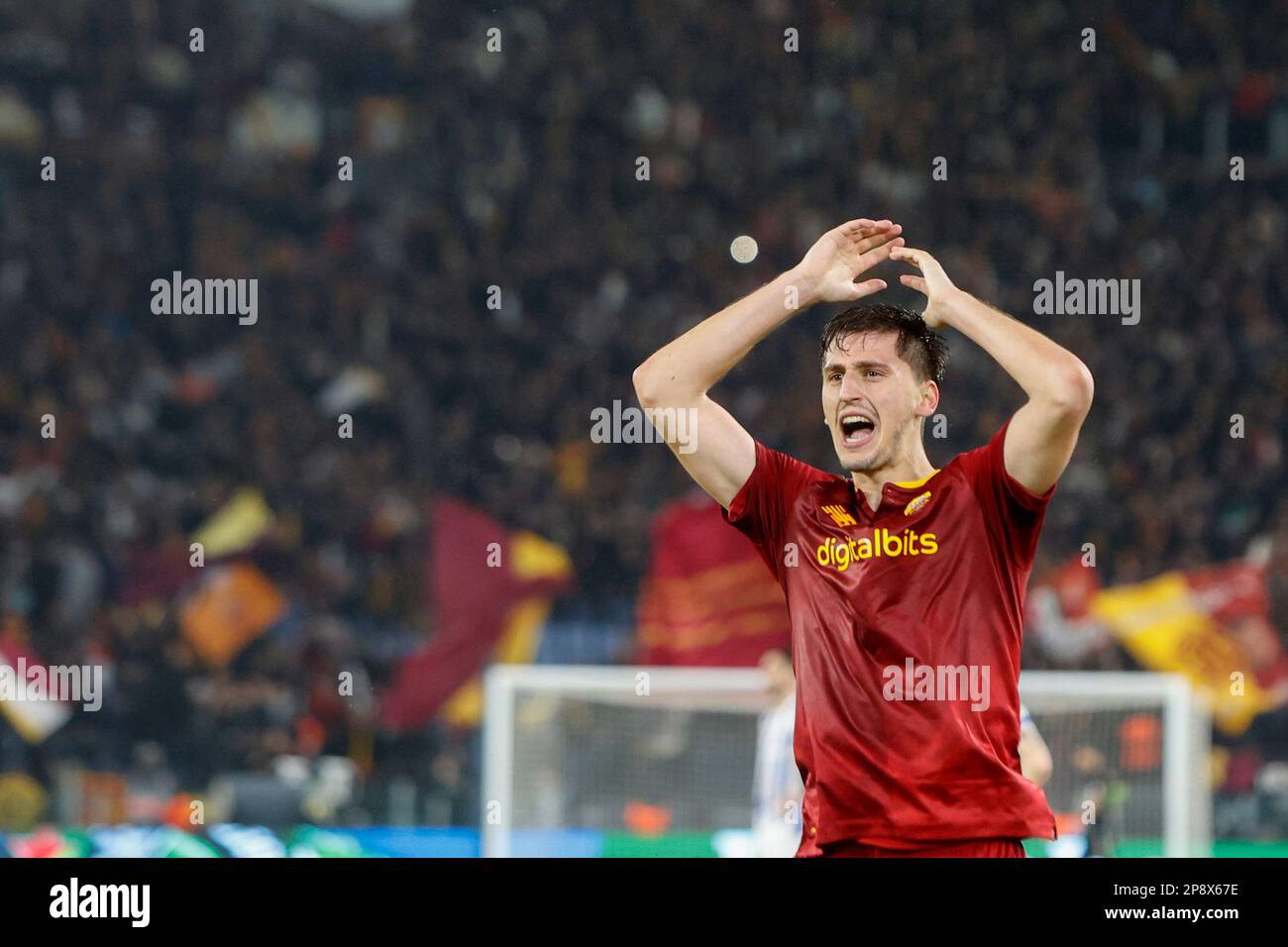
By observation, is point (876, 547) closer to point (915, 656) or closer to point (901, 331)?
point (915, 656)

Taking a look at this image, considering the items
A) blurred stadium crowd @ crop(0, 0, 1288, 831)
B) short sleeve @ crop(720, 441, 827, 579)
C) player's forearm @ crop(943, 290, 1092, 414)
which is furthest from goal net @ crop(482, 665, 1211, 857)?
player's forearm @ crop(943, 290, 1092, 414)

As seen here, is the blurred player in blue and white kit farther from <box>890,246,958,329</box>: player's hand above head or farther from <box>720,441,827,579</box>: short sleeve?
<box>890,246,958,329</box>: player's hand above head

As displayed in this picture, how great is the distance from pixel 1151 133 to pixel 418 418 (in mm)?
6774

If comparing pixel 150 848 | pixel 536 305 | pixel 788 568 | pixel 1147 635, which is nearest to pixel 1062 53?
pixel 536 305

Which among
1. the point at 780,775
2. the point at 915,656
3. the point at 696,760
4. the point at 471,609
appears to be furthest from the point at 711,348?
the point at 471,609

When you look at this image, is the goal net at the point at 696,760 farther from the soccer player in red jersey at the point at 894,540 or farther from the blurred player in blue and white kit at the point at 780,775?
the soccer player in red jersey at the point at 894,540

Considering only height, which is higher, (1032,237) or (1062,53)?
(1062,53)

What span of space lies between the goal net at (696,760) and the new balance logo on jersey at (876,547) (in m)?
5.18

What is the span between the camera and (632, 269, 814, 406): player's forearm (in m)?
3.58

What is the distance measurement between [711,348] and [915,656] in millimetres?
795

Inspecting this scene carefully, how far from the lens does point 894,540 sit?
3.49 m

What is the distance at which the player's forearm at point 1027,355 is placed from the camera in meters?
3.34
